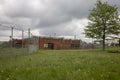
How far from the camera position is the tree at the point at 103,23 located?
5344cm

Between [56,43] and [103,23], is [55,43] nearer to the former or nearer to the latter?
[56,43]

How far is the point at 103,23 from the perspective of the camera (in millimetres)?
53812

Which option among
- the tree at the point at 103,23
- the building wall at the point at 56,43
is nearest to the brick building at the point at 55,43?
the building wall at the point at 56,43

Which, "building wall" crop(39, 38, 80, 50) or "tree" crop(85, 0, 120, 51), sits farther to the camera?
"building wall" crop(39, 38, 80, 50)

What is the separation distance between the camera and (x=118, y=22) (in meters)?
53.7

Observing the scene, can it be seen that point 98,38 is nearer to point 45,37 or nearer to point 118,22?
point 118,22

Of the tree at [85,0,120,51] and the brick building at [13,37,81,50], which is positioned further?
the brick building at [13,37,81,50]

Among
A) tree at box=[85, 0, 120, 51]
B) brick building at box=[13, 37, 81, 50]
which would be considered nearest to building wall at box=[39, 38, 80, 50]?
brick building at box=[13, 37, 81, 50]

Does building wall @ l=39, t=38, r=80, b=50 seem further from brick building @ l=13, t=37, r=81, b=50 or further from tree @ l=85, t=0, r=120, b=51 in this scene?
tree @ l=85, t=0, r=120, b=51

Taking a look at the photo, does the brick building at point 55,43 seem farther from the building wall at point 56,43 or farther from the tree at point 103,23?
the tree at point 103,23

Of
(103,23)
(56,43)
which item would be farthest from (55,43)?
(103,23)

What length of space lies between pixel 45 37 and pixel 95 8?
34.3 metres

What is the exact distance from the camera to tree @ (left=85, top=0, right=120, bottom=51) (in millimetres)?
53438

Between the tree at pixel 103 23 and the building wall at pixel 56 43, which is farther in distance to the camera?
the building wall at pixel 56 43
